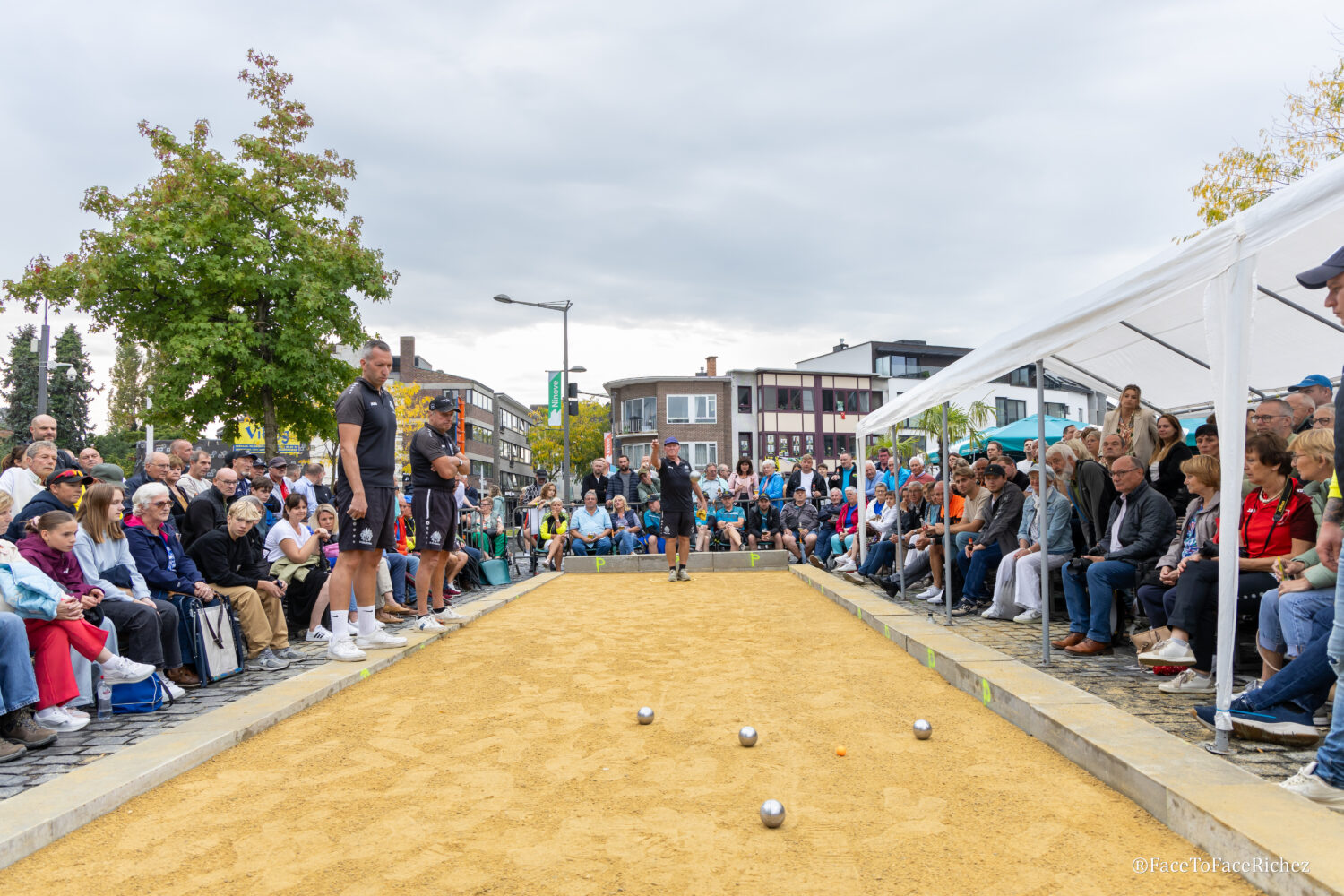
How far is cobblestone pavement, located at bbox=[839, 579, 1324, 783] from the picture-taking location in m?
3.40

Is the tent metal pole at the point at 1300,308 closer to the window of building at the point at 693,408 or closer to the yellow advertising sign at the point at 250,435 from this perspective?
the yellow advertising sign at the point at 250,435

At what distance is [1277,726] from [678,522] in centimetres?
920

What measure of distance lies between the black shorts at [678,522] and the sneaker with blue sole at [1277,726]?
8.89 meters

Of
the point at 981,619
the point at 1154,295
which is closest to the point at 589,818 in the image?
the point at 1154,295

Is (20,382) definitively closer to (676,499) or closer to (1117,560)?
(676,499)

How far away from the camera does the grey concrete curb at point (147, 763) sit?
9.98 feet

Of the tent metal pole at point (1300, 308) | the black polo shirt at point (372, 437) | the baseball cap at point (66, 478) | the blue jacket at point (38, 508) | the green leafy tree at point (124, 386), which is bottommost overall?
the blue jacket at point (38, 508)

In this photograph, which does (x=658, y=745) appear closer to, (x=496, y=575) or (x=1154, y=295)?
(x=1154, y=295)

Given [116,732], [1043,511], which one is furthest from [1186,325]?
[116,732]

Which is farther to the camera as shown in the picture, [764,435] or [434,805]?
[764,435]

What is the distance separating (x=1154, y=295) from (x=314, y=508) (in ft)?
28.3

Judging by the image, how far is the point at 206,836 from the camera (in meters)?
3.08

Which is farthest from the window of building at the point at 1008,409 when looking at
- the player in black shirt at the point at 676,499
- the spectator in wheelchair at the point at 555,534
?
the player in black shirt at the point at 676,499

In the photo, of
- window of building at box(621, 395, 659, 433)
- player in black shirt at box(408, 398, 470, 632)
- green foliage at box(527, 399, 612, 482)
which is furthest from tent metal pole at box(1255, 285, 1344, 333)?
green foliage at box(527, 399, 612, 482)
